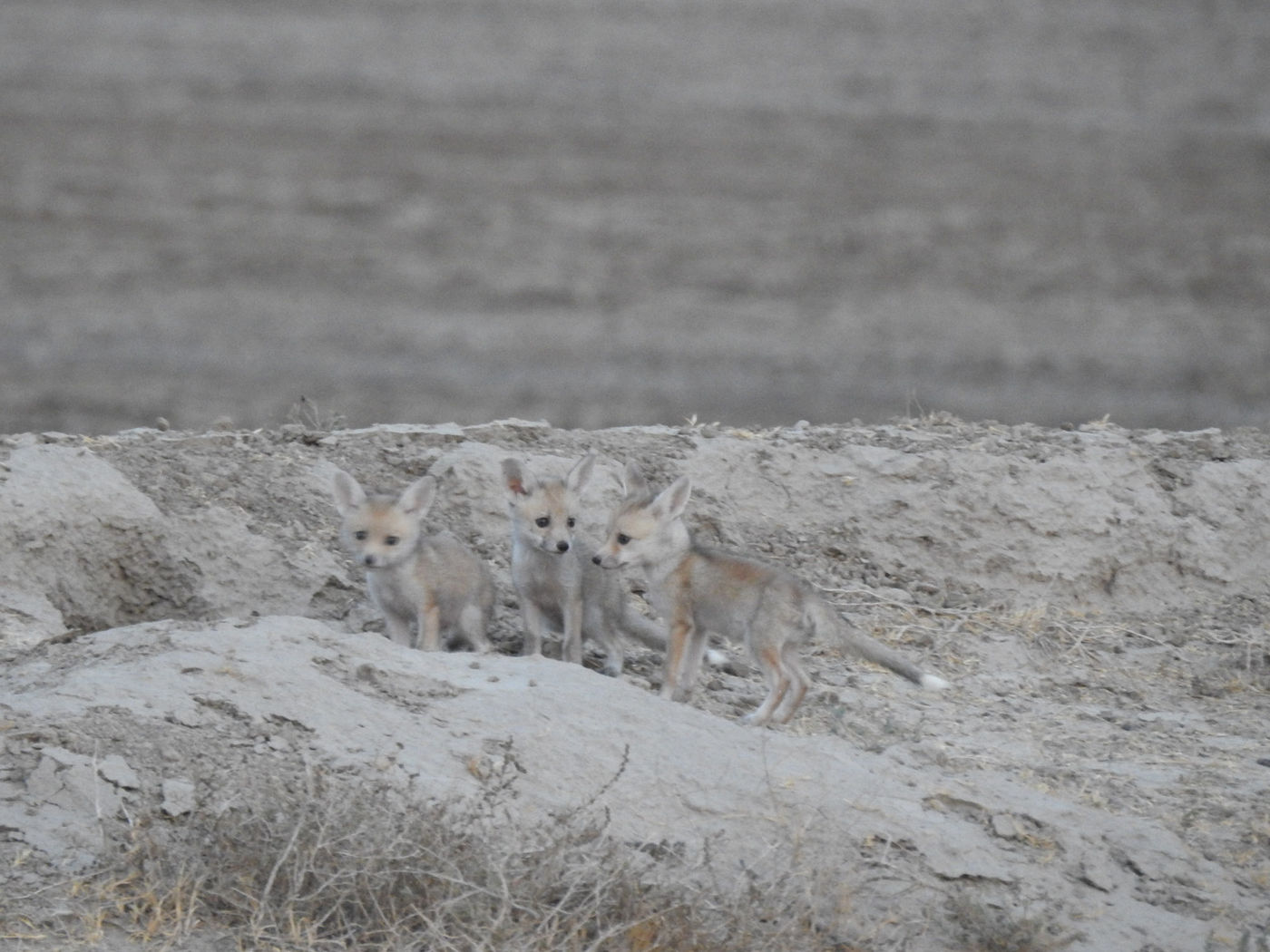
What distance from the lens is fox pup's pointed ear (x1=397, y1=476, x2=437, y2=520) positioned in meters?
7.67

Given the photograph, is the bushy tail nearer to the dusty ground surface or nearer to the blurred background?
the dusty ground surface

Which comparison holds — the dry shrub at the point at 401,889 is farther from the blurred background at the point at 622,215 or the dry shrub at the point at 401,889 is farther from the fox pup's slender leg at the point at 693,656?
the blurred background at the point at 622,215

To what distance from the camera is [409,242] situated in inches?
909

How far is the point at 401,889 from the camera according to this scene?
5207 millimetres

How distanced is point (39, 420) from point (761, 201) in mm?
13674

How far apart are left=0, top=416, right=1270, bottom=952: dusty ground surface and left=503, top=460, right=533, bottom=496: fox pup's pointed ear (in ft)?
2.37

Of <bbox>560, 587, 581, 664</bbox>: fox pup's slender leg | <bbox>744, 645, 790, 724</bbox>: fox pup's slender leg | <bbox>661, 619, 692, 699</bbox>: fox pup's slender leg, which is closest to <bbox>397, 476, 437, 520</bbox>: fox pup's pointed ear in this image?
<bbox>560, 587, 581, 664</bbox>: fox pup's slender leg

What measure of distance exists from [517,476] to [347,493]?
0.76 meters

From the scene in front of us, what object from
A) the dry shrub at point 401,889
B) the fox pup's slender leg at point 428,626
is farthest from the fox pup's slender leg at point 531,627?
the dry shrub at point 401,889

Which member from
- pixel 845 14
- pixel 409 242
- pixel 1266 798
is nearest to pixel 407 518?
pixel 1266 798

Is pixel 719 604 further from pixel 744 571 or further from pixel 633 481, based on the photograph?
pixel 633 481

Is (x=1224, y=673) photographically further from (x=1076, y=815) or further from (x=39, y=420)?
(x=39, y=420)

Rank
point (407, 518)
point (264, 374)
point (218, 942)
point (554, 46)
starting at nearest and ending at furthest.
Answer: point (218, 942)
point (407, 518)
point (264, 374)
point (554, 46)

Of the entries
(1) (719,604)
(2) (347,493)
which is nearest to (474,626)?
(2) (347,493)
